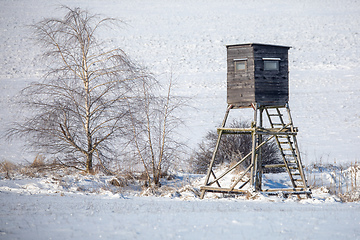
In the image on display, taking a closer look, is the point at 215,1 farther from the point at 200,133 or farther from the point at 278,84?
the point at 278,84

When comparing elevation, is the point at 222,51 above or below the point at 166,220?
above

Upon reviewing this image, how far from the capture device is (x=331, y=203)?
33.4 ft

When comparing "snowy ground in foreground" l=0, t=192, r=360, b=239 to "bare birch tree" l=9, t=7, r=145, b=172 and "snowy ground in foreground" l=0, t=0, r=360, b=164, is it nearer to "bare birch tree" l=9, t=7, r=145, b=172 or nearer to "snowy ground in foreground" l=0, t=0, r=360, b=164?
"bare birch tree" l=9, t=7, r=145, b=172

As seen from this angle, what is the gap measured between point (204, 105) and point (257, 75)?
57.8 feet

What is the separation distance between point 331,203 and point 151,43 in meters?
36.4

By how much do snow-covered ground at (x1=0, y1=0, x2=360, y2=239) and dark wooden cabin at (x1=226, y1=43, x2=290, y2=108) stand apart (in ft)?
6.07

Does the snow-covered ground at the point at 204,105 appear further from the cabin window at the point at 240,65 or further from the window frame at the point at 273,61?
the window frame at the point at 273,61

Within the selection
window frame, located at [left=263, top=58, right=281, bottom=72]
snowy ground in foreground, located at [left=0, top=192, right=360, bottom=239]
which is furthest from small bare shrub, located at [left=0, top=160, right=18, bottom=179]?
window frame, located at [left=263, top=58, right=281, bottom=72]

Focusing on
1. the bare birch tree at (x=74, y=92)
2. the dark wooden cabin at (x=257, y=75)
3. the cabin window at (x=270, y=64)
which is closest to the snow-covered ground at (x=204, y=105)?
the bare birch tree at (x=74, y=92)

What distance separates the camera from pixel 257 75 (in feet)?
40.4

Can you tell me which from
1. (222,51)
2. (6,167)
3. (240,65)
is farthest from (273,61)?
(222,51)

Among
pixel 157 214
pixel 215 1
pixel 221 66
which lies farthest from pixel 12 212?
pixel 215 1

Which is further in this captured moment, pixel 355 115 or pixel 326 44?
pixel 326 44

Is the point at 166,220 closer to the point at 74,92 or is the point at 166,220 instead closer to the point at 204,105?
the point at 74,92
